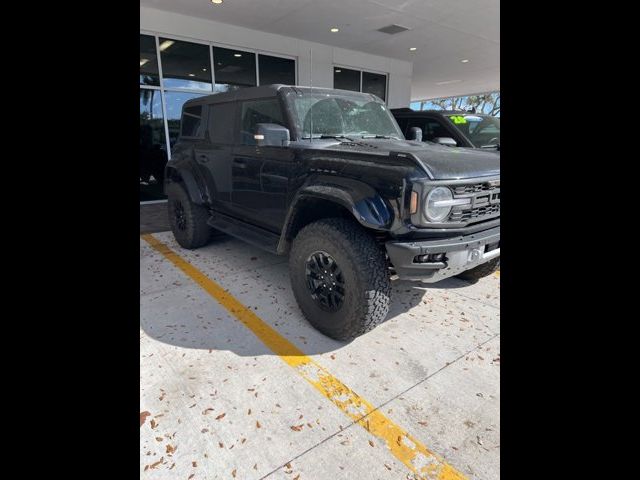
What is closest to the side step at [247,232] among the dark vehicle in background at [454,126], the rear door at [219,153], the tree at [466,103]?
the rear door at [219,153]

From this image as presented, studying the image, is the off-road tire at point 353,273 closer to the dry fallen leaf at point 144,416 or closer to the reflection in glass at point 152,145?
the dry fallen leaf at point 144,416

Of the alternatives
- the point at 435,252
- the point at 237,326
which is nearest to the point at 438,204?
the point at 435,252

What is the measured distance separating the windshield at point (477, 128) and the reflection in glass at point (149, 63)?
619 cm

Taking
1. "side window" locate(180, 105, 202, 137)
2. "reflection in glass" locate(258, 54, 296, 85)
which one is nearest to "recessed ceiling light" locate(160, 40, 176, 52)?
"reflection in glass" locate(258, 54, 296, 85)

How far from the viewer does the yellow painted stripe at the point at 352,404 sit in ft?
6.27

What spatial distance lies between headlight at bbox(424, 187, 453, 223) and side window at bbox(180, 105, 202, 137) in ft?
11.2

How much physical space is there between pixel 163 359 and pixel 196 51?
7986 millimetres

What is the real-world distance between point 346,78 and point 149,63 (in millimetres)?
5912

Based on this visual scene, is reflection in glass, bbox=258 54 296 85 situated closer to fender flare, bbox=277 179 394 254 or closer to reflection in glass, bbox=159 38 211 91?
reflection in glass, bbox=159 38 211 91

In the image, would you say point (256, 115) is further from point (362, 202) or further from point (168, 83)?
point (168, 83)

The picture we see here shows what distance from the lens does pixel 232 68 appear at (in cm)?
938
